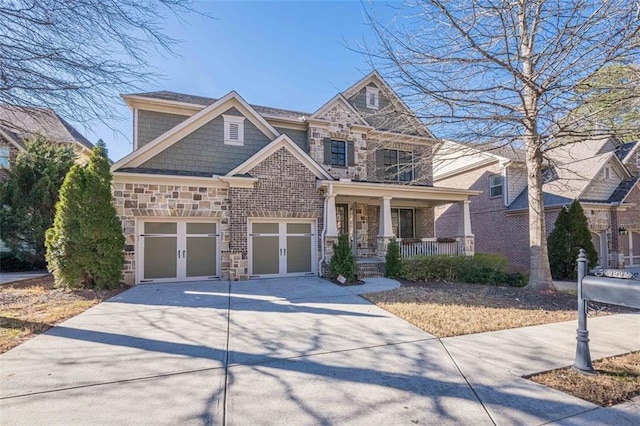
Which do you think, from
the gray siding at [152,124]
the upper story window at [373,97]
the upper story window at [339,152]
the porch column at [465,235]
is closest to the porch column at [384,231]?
the upper story window at [339,152]

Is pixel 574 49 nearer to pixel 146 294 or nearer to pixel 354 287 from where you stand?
pixel 354 287

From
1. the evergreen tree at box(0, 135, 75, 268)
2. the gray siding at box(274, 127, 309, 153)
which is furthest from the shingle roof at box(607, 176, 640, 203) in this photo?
the evergreen tree at box(0, 135, 75, 268)

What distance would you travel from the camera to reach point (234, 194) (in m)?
10.6

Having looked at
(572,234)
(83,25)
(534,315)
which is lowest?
(534,315)

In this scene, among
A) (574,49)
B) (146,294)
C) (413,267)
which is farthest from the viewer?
(413,267)

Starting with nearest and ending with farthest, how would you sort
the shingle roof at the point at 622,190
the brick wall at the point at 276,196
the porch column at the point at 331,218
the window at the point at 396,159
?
the brick wall at the point at 276,196, the porch column at the point at 331,218, the window at the point at 396,159, the shingle roof at the point at 622,190

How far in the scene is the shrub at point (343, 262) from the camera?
1020 cm

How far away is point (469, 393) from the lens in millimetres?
3322

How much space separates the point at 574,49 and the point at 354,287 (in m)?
7.49

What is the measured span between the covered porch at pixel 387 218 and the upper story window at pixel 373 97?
4.95 meters

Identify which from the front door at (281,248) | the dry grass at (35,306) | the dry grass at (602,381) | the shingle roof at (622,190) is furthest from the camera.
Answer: the shingle roof at (622,190)

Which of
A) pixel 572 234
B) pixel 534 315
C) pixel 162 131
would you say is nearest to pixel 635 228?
pixel 572 234

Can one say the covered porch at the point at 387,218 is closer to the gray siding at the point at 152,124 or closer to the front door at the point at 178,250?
the front door at the point at 178,250

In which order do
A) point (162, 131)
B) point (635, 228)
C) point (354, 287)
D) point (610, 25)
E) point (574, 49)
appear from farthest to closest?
point (635, 228)
point (162, 131)
point (354, 287)
point (574, 49)
point (610, 25)
